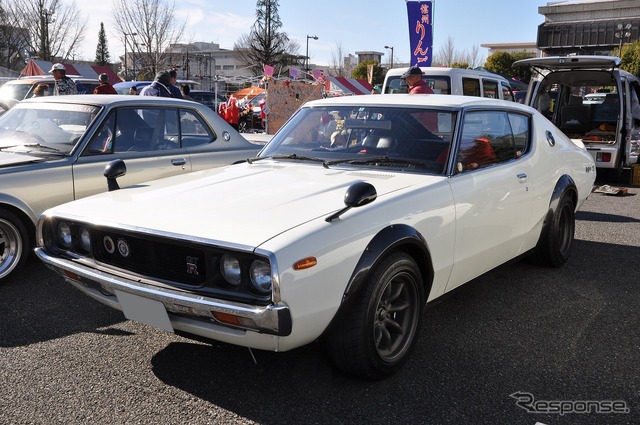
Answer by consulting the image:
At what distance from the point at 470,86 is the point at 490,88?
0.85 m

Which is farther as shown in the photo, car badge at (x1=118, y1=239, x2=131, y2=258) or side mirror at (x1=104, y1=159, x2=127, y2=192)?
side mirror at (x1=104, y1=159, x2=127, y2=192)

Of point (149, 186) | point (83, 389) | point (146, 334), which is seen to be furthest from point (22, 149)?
point (83, 389)

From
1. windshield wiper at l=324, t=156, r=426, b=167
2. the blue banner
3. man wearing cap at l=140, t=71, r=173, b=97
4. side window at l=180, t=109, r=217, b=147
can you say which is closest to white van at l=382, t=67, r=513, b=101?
the blue banner

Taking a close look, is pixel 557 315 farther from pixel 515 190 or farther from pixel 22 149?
pixel 22 149

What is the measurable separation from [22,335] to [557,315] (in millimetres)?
3527

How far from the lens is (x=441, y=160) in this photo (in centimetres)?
369

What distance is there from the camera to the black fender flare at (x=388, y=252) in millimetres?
2770

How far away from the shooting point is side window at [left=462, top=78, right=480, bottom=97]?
32.9ft

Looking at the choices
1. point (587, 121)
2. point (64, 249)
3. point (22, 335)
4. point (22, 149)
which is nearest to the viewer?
point (64, 249)

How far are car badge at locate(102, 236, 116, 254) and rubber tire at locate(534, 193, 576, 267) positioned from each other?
3367 millimetres

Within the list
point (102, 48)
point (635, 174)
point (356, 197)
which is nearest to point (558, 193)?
point (356, 197)

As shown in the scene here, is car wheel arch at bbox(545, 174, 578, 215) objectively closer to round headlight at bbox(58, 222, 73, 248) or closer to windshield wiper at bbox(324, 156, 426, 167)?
windshield wiper at bbox(324, 156, 426, 167)

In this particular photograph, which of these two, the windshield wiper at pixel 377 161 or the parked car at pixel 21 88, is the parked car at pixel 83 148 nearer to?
the windshield wiper at pixel 377 161

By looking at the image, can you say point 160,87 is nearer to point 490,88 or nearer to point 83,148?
point 83,148
